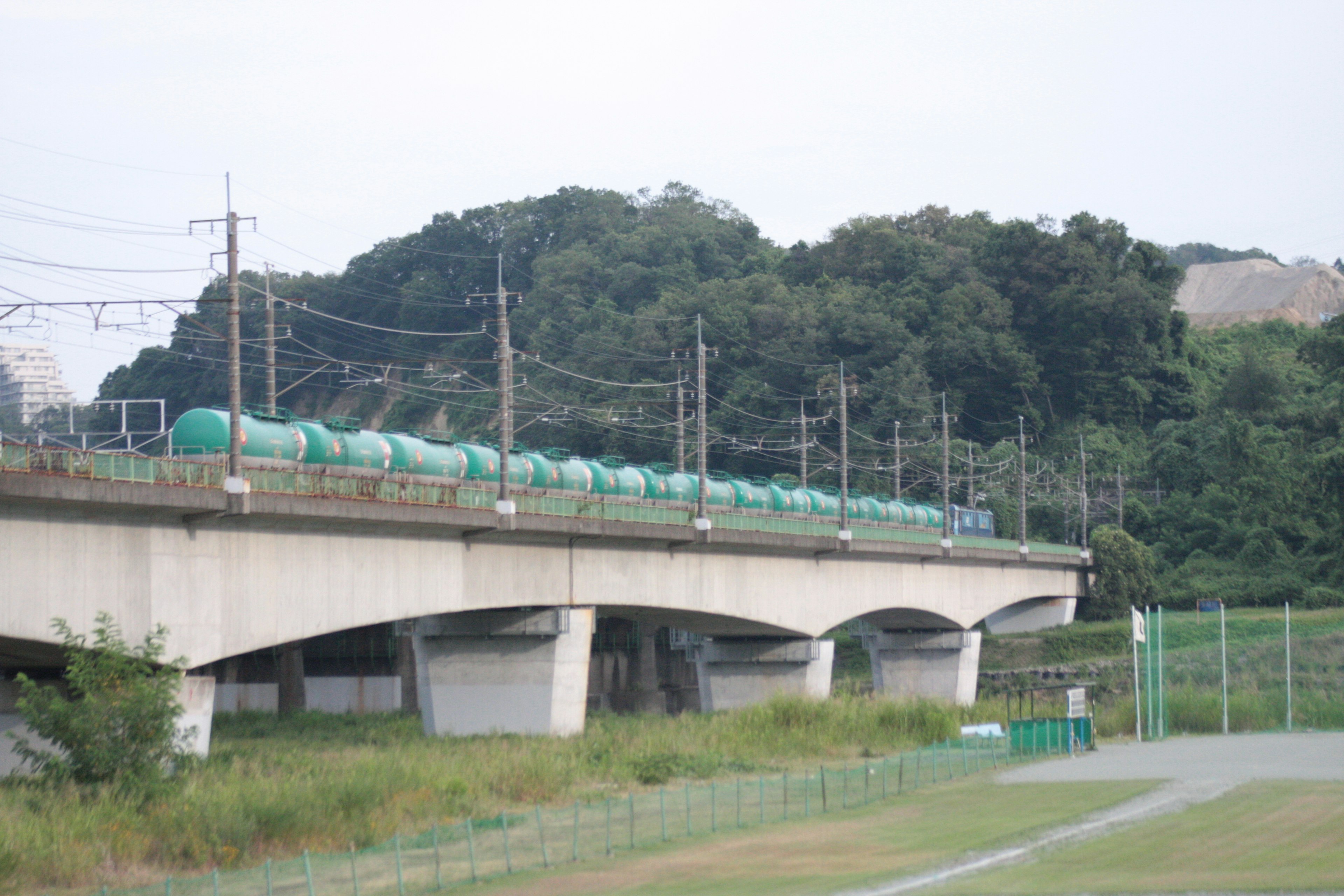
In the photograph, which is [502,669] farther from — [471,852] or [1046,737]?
[471,852]

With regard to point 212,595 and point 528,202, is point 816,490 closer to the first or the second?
point 212,595

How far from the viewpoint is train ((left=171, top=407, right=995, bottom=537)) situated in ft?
134

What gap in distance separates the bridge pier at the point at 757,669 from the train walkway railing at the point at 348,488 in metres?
4.87

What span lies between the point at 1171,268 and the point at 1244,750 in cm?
10425

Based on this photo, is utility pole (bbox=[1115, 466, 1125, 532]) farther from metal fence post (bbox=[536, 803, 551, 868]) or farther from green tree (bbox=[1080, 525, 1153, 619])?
metal fence post (bbox=[536, 803, 551, 868])

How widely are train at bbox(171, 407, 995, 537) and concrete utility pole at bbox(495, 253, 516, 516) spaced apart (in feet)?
6.78

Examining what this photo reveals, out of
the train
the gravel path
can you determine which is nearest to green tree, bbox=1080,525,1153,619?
the train

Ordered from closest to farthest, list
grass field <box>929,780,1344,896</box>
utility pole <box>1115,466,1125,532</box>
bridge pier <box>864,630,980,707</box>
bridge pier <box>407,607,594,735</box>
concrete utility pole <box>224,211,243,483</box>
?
grass field <box>929,780,1344,896</box>
concrete utility pole <box>224,211,243,483</box>
bridge pier <box>407,607,594,735</box>
bridge pier <box>864,630,980,707</box>
utility pole <box>1115,466,1125,532</box>

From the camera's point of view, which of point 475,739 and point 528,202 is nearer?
point 475,739

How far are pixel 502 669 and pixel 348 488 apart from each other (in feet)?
37.4

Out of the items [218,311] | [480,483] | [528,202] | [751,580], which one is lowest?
[751,580]

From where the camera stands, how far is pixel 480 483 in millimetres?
50438

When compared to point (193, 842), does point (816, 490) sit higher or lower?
higher

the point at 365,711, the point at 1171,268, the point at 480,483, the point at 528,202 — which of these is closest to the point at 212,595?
the point at 480,483
